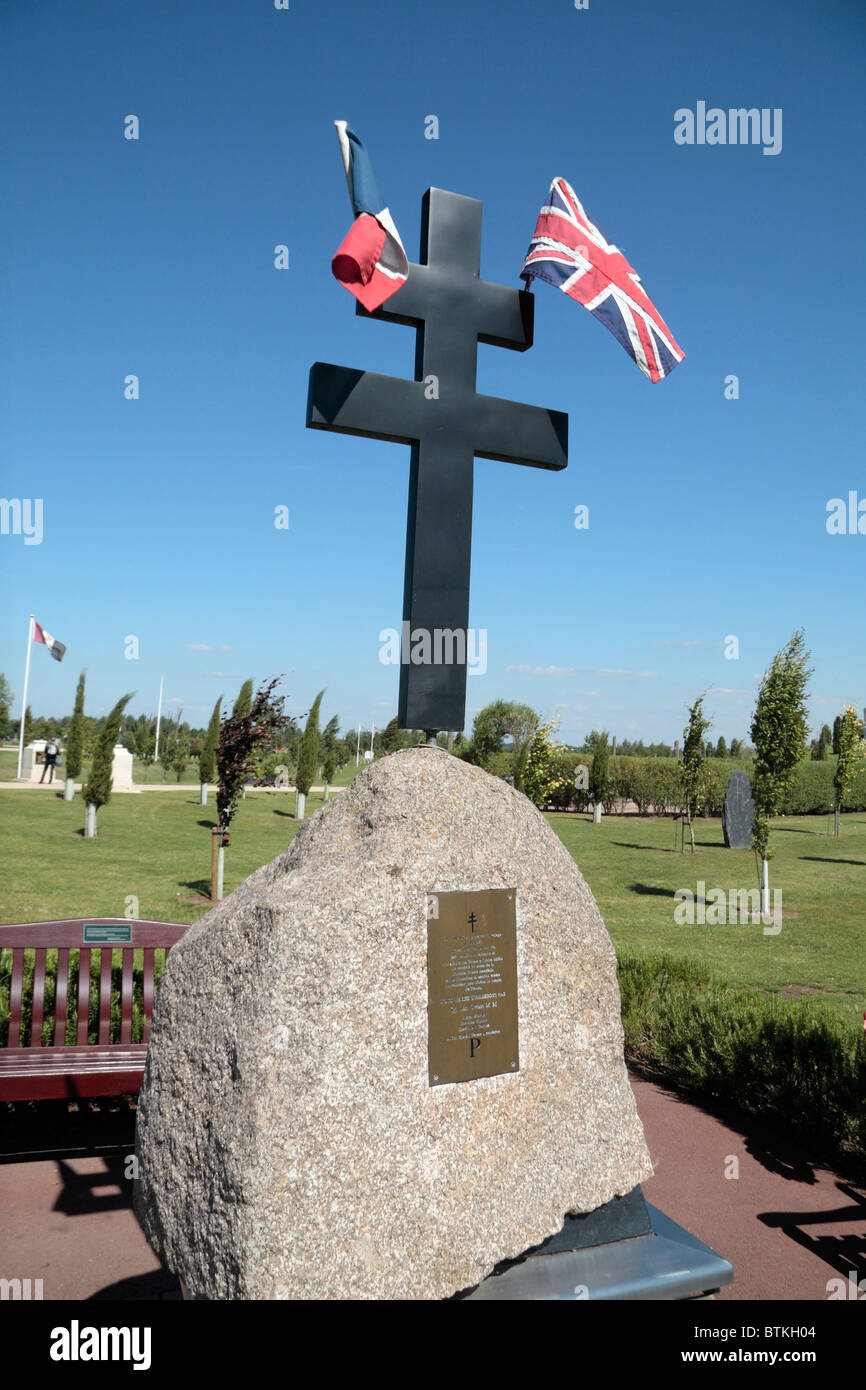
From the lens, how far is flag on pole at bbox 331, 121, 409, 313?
3514 millimetres

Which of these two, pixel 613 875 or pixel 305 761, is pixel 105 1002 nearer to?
pixel 613 875

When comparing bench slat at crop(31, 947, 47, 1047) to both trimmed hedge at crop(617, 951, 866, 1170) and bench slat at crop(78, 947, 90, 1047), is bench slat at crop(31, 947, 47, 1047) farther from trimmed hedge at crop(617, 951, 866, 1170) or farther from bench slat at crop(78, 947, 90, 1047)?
trimmed hedge at crop(617, 951, 866, 1170)

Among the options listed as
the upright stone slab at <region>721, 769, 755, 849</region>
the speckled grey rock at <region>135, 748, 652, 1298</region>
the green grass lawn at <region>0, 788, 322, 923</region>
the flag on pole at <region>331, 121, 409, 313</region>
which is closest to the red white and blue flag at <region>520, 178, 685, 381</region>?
the flag on pole at <region>331, 121, 409, 313</region>

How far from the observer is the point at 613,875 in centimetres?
1758

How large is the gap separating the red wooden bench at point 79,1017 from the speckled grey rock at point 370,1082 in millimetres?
1641

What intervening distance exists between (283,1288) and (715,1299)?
1.86 m

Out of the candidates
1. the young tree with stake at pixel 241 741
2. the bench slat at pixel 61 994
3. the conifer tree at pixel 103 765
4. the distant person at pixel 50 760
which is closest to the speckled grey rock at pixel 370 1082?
the bench slat at pixel 61 994

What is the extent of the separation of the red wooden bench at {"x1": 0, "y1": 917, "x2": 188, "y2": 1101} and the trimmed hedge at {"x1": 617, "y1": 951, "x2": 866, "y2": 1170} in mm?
3931

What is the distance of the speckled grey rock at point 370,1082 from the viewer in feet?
9.39
